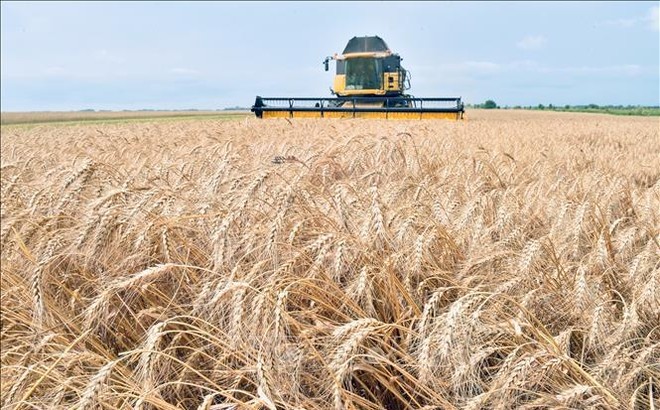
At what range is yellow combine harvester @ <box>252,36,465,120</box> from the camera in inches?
599

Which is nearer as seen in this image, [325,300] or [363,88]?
[325,300]

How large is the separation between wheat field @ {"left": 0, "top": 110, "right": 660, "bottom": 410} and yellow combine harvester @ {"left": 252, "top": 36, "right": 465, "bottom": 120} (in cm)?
1209

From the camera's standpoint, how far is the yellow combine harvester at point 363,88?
15.2 metres

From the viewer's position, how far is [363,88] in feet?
59.8

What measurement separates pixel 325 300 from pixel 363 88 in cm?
1700

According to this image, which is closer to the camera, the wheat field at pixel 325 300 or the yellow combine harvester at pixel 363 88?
the wheat field at pixel 325 300

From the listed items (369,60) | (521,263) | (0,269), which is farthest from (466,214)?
(369,60)

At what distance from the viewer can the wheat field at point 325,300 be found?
145cm

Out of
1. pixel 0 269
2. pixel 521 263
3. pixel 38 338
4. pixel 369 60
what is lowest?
pixel 38 338

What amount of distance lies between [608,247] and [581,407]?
123 cm

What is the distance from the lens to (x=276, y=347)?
1474 mm

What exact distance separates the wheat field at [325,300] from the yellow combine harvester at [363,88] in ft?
39.7

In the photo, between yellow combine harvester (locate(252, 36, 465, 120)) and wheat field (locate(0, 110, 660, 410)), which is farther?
yellow combine harvester (locate(252, 36, 465, 120))

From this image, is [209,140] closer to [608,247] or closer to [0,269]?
[0,269]
